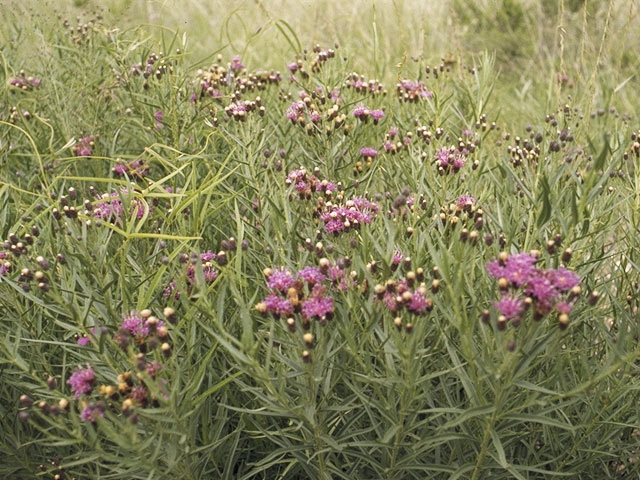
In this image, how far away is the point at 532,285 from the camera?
1300 millimetres

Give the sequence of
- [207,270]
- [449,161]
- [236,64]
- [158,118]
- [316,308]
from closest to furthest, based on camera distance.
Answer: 1. [316,308]
2. [207,270]
3. [449,161]
4. [158,118]
5. [236,64]

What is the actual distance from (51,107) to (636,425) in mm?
2836

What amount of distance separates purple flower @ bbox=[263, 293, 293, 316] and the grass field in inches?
0.5

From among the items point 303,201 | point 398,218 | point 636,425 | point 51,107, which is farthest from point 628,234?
point 51,107

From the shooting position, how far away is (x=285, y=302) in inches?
55.9

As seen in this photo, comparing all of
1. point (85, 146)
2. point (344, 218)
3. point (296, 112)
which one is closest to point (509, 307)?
point (344, 218)

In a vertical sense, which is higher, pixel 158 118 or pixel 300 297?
pixel 158 118

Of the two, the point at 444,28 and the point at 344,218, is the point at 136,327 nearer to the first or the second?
the point at 344,218

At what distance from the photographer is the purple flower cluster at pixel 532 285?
1.28m

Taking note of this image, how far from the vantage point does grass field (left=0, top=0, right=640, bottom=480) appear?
1.43 m

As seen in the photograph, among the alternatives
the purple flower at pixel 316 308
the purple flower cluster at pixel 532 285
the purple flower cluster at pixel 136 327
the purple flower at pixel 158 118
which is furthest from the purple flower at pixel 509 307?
the purple flower at pixel 158 118

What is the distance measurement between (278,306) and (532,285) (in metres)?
0.54

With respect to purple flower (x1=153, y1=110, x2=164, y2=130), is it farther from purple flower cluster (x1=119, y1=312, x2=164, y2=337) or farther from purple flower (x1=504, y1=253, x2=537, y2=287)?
purple flower (x1=504, y1=253, x2=537, y2=287)

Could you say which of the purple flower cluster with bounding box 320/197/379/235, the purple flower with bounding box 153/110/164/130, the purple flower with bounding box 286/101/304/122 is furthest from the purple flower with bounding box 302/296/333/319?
the purple flower with bounding box 153/110/164/130
